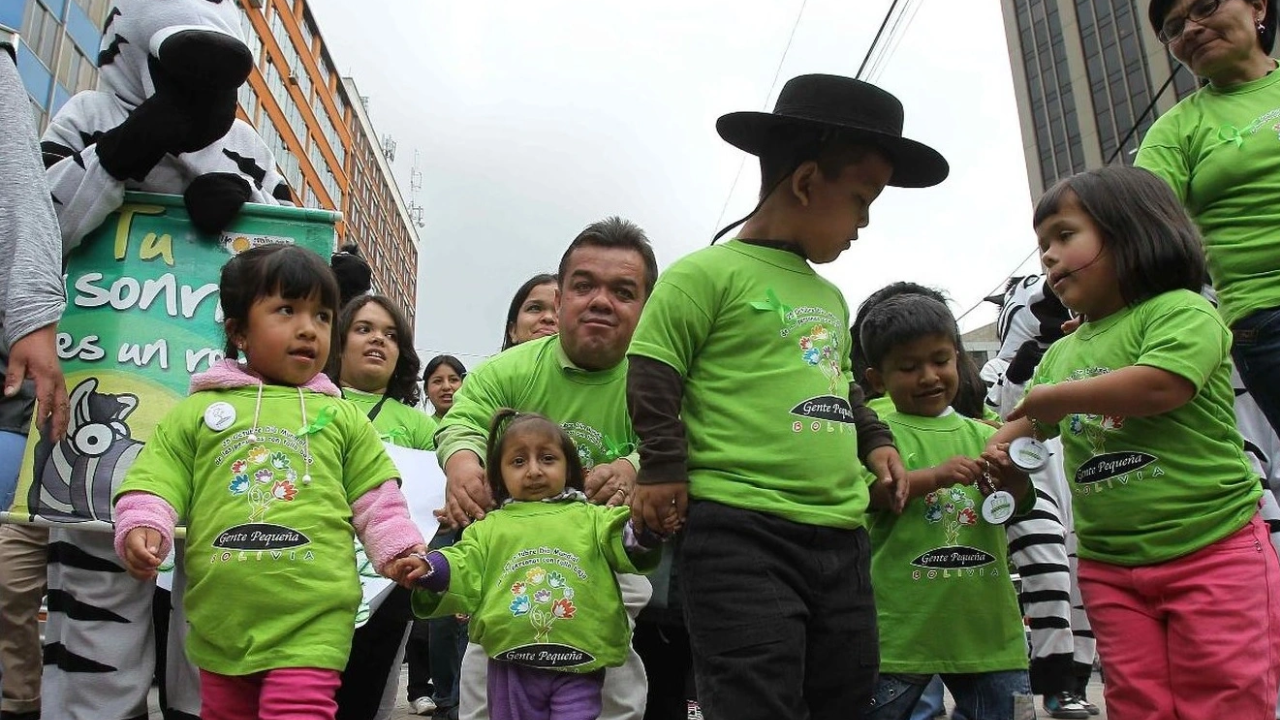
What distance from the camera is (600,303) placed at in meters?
2.87

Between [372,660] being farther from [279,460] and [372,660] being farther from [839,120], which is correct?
[839,120]

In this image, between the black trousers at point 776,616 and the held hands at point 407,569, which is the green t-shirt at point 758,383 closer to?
the black trousers at point 776,616

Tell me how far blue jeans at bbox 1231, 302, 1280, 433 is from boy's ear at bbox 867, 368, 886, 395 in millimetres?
1021

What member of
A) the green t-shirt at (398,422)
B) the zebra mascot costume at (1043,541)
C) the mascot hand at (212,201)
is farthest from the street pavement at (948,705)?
the mascot hand at (212,201)

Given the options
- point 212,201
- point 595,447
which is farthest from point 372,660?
point 212,201

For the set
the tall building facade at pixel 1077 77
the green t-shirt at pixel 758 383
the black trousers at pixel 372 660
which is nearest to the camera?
the green t-shirt at pixel 758 383

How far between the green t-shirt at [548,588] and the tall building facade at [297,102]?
14.8m

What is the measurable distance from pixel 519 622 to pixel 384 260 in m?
69.2

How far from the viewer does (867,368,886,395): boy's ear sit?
3203mm

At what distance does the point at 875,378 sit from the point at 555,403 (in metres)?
1.11

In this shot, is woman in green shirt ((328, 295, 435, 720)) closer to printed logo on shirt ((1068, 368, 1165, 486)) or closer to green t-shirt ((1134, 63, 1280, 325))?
printed logo on shirt ((1068, 368, 1165, 486))

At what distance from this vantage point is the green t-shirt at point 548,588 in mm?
2559

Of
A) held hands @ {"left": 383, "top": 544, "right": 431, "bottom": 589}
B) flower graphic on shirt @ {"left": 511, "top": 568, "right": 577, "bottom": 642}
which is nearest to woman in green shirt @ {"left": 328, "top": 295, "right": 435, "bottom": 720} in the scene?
flower graphic on shirt @ {"left": 511, "top": 568, "right": 577, "bottom": 642}

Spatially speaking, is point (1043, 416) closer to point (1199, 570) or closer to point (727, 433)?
point (1199, 570)
